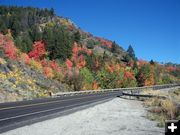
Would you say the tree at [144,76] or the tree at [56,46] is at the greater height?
the tree at [56,46]

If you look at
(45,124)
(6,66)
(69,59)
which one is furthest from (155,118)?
(69,59)

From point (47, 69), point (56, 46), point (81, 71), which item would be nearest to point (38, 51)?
point (56, 46)

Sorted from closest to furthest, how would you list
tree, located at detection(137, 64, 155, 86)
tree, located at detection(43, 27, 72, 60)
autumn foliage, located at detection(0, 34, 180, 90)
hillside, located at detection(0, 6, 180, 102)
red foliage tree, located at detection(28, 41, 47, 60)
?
hillside, located at detection(0, 6, 180, 102), autumn foliage, located at detection(0, 34, 180, 90), red foliage tree, located at detection(28, 41, 47, 60), tree, located at detection(43, 27, 72, 60), tree, located at detection(137, 64, 155, 86)

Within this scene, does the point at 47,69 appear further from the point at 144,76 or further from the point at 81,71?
the point at 144,76

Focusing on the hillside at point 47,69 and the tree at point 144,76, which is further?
the tree at point 144,76

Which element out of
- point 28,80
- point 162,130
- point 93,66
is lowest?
point 162,130

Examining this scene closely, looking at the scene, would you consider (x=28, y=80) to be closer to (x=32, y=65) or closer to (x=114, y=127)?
(x=32, y=65)

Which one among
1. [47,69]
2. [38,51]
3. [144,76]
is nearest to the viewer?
[47,69]

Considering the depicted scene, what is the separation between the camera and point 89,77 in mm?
95625

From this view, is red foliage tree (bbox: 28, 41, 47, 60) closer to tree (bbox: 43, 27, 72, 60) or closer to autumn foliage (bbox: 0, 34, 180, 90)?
autumn foliage (bbox: 0, 34, 180, 90)

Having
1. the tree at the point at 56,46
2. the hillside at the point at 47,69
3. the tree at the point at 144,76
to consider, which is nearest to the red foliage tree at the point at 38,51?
the hillside at the point at 47,69

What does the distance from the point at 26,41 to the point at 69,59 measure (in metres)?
16.0

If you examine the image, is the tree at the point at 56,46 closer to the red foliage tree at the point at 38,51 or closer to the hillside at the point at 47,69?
the hillside at the point at 47,69

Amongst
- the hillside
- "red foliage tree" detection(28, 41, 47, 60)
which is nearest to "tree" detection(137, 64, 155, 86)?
the hillside
